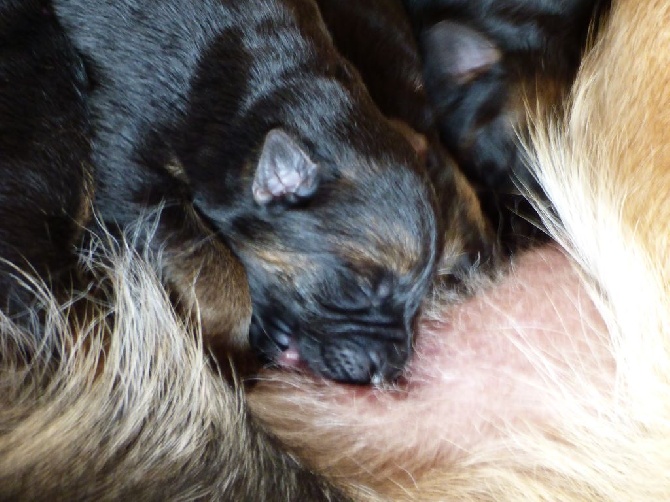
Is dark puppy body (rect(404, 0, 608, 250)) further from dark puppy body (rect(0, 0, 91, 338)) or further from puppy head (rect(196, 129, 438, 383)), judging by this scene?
dark puppy body (rect(0, 0, 91, 338))

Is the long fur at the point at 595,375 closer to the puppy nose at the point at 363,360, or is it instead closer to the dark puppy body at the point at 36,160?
the puppy nose at the point at 363,360

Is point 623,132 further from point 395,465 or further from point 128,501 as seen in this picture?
point 128,501

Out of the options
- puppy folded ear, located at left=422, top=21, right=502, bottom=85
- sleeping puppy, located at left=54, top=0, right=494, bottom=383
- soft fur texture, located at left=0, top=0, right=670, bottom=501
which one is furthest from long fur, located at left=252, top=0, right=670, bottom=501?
puppy folded ear, located at left=422, top=21, right=502, bottom=85

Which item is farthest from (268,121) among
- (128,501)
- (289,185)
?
(128,501)

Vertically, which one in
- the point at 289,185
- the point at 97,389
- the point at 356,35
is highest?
the point at 356,35

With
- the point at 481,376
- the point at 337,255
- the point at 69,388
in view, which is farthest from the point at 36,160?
the point at 481,376

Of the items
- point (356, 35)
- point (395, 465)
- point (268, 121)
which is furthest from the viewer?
point (356, 35)
